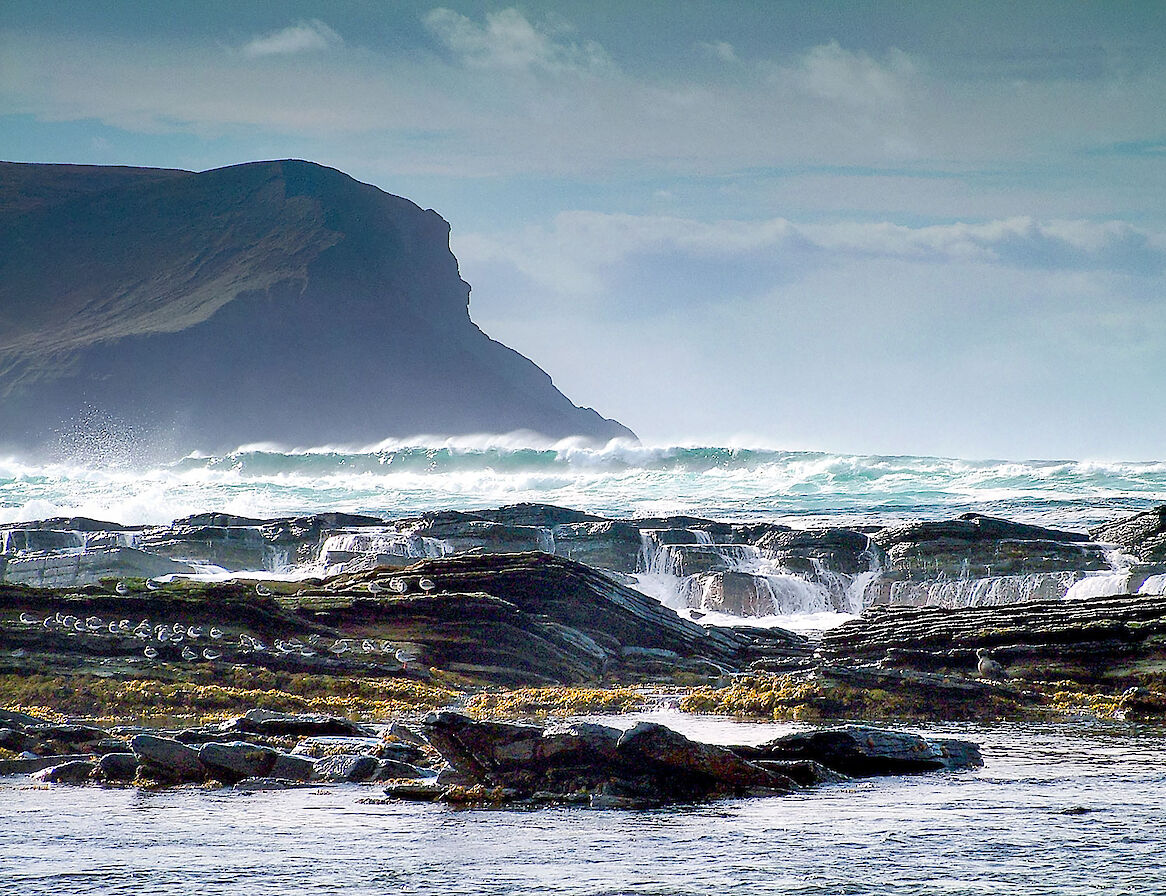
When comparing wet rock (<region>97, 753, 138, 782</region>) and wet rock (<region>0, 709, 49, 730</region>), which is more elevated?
wet rock (<region>97, 753, 138, 782</region>)

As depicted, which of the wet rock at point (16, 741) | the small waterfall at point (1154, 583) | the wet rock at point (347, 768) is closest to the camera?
the wet rock at point (347, 768)

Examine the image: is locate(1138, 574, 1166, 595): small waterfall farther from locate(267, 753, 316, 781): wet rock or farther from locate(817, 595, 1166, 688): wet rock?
locate(267, 753, 316, 781): wet rock

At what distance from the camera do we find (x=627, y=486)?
125500 mm

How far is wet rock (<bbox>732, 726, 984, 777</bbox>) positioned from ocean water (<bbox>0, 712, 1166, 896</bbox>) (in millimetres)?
636

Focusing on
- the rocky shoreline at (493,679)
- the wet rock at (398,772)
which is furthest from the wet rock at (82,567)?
the wet rock at (398,772)

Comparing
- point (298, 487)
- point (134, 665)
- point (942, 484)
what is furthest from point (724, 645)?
point (298, 487)

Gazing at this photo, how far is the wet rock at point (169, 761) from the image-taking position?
18.3m

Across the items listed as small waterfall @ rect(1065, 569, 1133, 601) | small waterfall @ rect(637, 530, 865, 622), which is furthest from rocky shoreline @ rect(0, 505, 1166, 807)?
small waterfall @ rect(637, 530, 865, 622)

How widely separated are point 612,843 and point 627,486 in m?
111

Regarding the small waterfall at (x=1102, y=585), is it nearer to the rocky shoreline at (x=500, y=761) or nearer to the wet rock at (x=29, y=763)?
the rocky shoreline at (x=500, y=761)

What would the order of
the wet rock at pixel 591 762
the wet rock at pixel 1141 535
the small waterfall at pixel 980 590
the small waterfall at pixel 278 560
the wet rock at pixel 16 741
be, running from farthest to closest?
the small waterfall at pixel 278 560 < the wet rock at pixel 1141 535 < the small waterfall at pixel 980 590 < the wet rock at pixel 16 741 < the wet rock at pixel 591 762

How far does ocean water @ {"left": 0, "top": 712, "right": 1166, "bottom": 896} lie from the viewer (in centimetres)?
1224

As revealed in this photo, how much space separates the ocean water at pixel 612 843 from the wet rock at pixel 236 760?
905 millimetres

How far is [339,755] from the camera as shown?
65.9 feet
